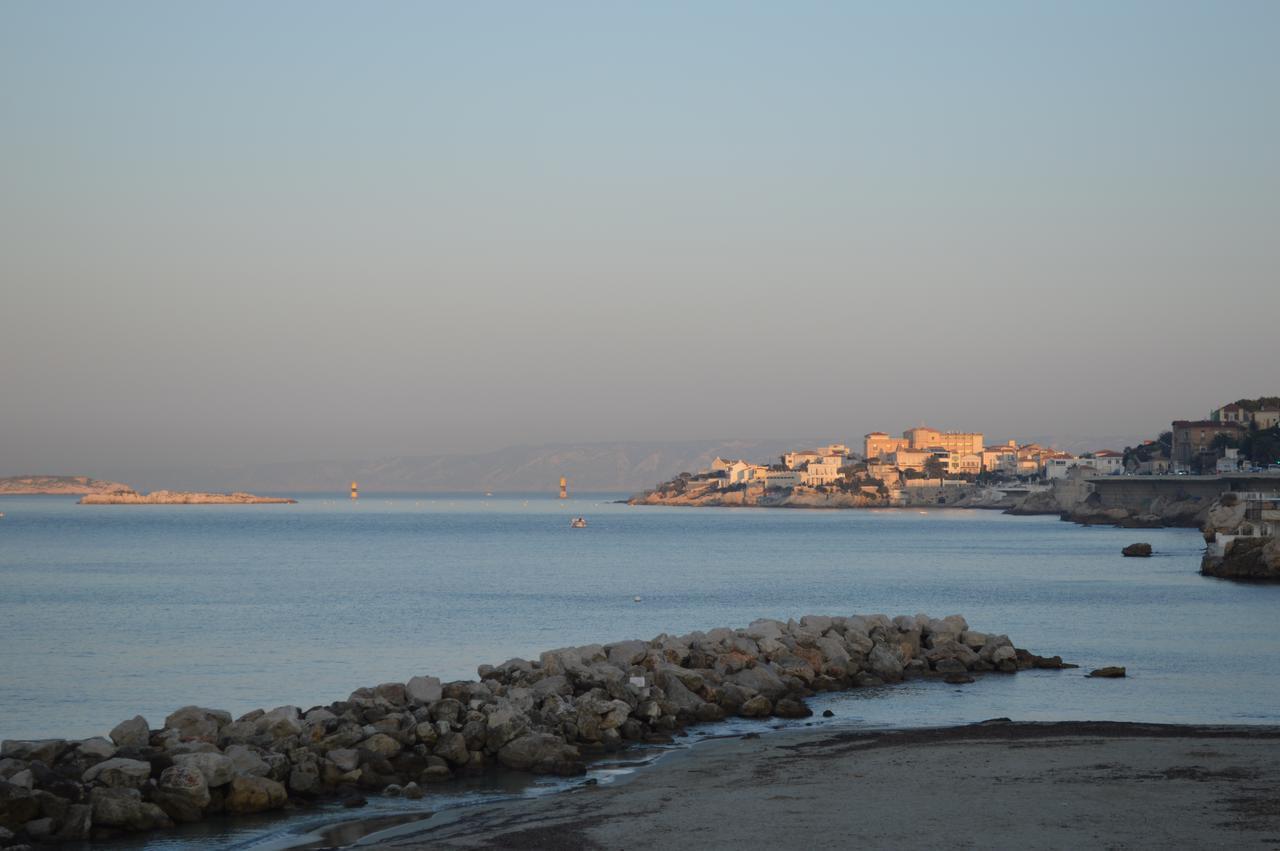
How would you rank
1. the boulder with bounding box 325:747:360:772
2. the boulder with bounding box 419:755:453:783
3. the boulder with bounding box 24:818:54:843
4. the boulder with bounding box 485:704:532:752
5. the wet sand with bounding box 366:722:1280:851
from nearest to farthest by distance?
the wet sand with bounding box 366:722:1280:851 < the boulder with bounding box 24:818:54:843 < the boulder with bounding box 325:747:360:772 < the boulder with bounding box 419:755:453:783 < the boulder with bounding box 485:704:532:752

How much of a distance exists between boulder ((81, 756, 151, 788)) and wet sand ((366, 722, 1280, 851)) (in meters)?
2.87

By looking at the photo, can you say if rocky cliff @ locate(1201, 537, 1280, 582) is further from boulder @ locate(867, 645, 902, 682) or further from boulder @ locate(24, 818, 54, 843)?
boulder @ locate(24, 818, 54, 843)

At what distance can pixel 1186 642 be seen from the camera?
29062mm

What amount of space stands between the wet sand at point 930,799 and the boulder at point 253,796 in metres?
1.84

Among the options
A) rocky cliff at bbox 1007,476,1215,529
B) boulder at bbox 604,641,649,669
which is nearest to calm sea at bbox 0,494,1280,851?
boulder at bbox 604,641,649,669

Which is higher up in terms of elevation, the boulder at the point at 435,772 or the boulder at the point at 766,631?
the boulder at the point at 766,631

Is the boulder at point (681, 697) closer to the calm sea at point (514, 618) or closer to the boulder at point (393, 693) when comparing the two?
the calm sea at point (514, 618)

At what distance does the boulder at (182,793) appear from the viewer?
13633mm

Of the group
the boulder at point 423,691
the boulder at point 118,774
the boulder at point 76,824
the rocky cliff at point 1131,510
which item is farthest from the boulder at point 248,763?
the rocky cliff at point 1131,510

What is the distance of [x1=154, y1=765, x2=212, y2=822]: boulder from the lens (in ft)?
44.7

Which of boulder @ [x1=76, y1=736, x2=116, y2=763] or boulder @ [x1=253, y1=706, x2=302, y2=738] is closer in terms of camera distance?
boulder @ [x1=76, y1=736, x2=116, y2=763]

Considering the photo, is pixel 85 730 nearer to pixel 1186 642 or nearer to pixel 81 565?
pixel 1186 642

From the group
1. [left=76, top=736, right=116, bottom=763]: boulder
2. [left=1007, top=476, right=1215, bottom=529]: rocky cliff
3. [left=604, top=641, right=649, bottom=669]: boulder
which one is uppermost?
[left=76, top=736, right=116, bottom=763]: boulder

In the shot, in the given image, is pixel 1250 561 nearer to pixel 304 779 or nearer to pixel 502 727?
pixel 502 727
